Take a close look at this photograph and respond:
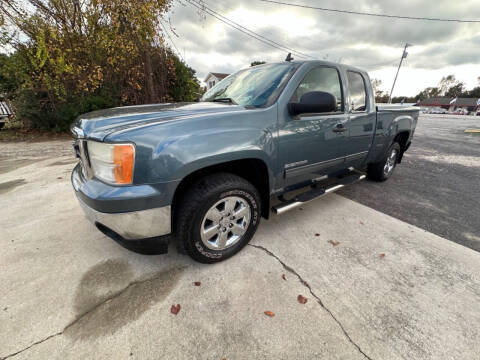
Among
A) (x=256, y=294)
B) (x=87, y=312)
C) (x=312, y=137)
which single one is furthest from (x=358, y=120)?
(x=87, y=312)

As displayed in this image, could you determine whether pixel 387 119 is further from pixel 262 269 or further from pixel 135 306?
pixel 135 306

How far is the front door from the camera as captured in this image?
6.84 feet

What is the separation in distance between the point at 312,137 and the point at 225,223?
1.28 m

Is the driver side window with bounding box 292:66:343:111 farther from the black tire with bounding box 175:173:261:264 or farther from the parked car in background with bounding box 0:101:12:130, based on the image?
the parked car in background with bounding box 0:101:12:130

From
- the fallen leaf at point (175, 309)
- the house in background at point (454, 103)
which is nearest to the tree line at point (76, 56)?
the fallen leaf at point (175, 309)

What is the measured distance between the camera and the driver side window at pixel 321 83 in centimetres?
221

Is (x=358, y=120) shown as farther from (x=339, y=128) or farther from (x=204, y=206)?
(x=204, y=206)

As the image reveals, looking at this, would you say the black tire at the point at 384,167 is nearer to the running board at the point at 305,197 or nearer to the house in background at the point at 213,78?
the running board at the point at 305,197

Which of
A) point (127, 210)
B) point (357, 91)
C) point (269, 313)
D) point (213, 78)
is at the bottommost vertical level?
point (269, 313)

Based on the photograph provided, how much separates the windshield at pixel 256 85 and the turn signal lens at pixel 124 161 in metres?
1.20

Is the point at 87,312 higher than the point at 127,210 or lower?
lower

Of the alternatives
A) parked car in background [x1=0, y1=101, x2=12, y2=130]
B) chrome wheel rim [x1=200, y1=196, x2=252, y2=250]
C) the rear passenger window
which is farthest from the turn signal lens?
parked car in background [x1=0, y1=101, x2=12, y2=130]

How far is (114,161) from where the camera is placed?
1463mm

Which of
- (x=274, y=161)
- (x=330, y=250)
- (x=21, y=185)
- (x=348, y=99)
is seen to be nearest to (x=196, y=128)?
(x=274, y=161)
